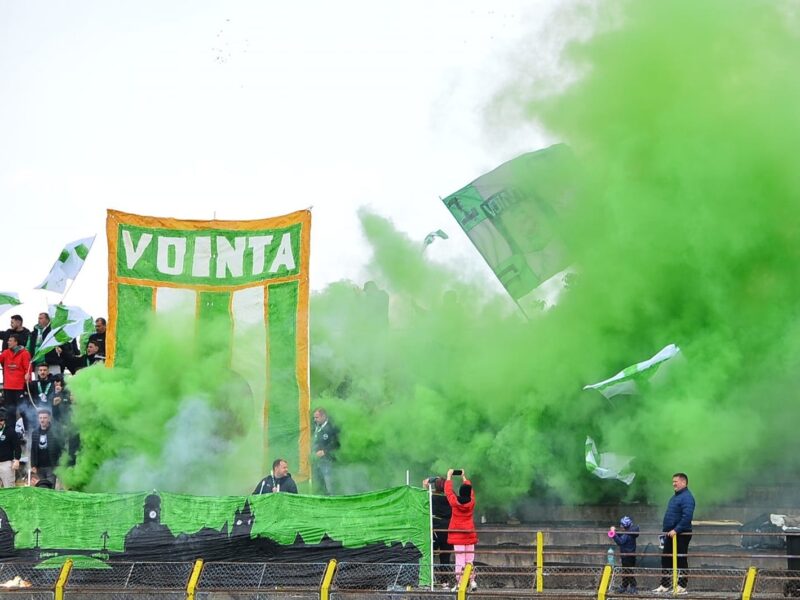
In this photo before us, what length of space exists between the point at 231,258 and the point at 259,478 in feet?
12.3

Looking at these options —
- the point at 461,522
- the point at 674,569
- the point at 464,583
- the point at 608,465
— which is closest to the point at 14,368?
the point at 461,522

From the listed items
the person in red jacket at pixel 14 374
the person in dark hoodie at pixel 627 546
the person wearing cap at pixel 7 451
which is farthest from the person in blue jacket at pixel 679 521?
the person in red jacket at pixel 14 374

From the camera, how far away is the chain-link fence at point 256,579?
16.4m

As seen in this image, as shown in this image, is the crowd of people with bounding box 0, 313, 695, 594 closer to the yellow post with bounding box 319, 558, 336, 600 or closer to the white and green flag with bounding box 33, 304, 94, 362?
the white and green flag with bounding box 33, 304, 94, 362

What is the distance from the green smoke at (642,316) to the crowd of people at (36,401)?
13.7 feet

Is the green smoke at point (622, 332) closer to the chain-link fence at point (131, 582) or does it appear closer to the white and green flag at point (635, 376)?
the white and green flag at point (635, 376)

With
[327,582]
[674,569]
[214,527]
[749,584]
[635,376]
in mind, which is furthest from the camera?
[635,376]

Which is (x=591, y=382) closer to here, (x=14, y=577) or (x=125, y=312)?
(x=125, y=312)

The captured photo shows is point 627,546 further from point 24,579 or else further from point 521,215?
point 521,215

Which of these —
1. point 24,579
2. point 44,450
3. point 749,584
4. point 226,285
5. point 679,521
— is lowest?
point 749,584

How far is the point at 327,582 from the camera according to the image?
15.7m

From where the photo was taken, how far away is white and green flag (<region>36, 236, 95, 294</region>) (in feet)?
83.7

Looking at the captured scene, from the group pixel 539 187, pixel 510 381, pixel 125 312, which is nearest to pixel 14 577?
pixel 125 312

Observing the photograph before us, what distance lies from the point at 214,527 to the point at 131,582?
1.21 m
